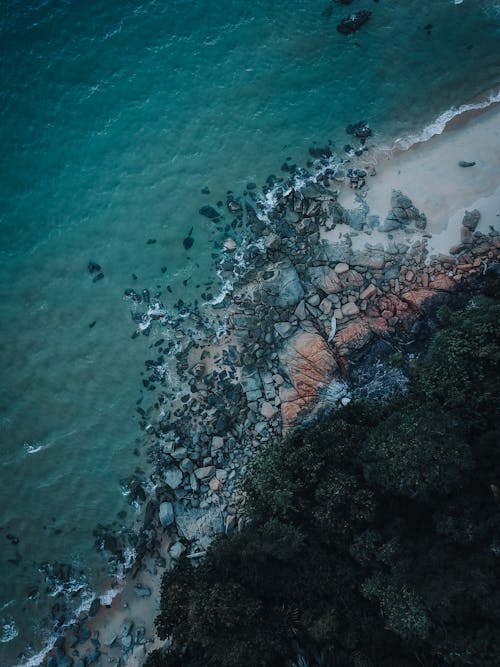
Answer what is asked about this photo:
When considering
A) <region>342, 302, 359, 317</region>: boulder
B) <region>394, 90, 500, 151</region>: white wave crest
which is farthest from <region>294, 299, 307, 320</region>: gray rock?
<region>394, 90, 500, 151</region>: white wave crest

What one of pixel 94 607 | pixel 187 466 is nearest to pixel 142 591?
pixel 94 607

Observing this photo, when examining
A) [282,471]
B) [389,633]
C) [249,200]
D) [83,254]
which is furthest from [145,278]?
[389,633]

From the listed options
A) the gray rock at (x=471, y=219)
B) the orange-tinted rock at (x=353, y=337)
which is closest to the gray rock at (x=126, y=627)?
the orange-tinted rock at (x=353, y=337)

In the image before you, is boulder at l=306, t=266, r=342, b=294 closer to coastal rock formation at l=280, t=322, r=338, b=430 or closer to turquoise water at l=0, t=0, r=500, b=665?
coastal rock formation at l=280, t=322, r=338, b=430

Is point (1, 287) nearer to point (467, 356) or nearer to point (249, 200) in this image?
point (249, 200)

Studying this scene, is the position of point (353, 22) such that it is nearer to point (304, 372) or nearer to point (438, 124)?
point (438, 124)

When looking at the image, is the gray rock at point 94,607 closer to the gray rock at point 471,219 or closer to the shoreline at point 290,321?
the shoreline at point 290,321
